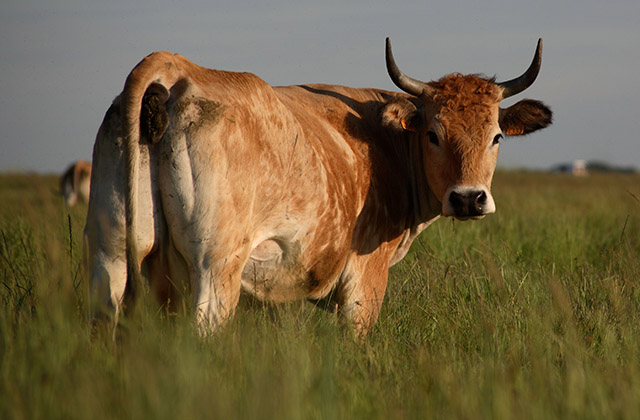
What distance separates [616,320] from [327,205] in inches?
78.1

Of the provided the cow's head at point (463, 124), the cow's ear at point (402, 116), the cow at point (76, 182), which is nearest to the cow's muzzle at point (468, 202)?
the cow's head at point (463, 124)

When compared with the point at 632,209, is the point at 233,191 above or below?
above

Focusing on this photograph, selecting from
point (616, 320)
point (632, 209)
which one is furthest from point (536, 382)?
point (632, 209)

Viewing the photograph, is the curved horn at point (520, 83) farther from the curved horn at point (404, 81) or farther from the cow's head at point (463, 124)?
the curved horn at point (404, 81)

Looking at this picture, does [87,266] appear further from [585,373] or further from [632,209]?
[632,209]

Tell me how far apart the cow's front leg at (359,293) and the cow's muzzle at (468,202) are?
0.73m

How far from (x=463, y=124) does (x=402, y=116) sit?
51 centimetres

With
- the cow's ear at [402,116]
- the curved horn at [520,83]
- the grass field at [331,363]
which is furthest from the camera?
the curved horn at [520,83]


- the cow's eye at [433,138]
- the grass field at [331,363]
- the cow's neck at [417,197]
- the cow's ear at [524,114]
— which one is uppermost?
the cow's ear at [524,114]

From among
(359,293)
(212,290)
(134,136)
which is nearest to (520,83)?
(359,293)

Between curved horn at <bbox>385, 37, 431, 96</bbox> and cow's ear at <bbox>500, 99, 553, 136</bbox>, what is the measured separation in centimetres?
71

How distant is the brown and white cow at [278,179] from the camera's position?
3.63 metres

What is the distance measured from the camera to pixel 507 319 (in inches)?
174

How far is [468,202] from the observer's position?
485cm
